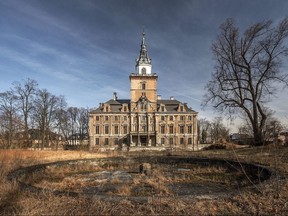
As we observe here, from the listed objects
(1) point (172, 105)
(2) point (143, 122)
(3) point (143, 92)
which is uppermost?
(3) point (143, 92)

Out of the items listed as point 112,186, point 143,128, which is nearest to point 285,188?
point 112,186

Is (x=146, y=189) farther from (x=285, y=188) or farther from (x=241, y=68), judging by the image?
(x=241, y=68)

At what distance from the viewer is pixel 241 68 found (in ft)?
69.5

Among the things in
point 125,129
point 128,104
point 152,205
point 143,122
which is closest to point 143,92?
point 128,104

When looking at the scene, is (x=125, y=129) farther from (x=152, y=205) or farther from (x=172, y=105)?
(x=152, y=205)

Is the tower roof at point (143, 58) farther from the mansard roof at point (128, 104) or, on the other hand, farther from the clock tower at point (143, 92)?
the mansard roof at point (128, 104)

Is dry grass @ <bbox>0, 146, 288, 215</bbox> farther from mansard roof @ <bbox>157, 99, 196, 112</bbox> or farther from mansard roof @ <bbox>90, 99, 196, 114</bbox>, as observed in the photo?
mansard roof @ <bbox>157, 99, 196, 112</bbox>

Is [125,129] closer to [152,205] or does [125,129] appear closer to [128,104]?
[128,104]

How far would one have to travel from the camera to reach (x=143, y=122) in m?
43.7

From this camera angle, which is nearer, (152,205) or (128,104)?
(152,205)

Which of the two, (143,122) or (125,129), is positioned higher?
(143,122)

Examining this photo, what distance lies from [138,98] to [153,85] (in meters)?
4.24

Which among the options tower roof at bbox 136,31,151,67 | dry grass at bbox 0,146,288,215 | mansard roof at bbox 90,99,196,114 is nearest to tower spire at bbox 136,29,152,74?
tower roof at bbox 136,31,151,67

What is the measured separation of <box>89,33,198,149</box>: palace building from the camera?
43.1m
